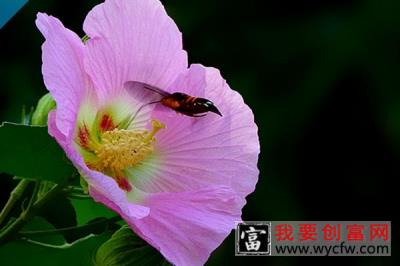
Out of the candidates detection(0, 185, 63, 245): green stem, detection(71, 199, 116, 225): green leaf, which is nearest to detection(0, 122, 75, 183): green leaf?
detection(0, 185, 63, 245): green stem

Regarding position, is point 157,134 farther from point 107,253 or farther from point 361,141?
point 361,141

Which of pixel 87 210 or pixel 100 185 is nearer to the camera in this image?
pixel 100 185

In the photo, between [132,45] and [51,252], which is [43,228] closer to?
[51,252]

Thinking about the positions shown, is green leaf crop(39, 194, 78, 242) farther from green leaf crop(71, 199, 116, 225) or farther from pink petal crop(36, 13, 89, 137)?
pink petal crop(36, 13, 89, 137)

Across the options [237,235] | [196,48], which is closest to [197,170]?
[237,235]

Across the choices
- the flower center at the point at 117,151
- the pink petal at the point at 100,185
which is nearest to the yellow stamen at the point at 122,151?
the flower center at the point at 117,151

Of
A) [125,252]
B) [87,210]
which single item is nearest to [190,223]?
[125,252]

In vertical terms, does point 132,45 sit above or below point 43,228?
above
